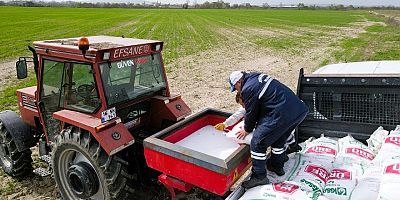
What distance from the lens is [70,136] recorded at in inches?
162

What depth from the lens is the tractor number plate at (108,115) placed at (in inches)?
158

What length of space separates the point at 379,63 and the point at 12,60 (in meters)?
16.0

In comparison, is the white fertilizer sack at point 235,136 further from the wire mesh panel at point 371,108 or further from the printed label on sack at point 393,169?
the wire mesh panel at point 371,108

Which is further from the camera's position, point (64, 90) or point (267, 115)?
point (64, 90)

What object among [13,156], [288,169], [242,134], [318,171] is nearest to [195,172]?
[242,134]

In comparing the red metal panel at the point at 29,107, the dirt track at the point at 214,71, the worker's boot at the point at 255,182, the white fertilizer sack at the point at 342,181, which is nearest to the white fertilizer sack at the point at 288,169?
the worker's boot at the point at 255,182

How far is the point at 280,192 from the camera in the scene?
121 inches

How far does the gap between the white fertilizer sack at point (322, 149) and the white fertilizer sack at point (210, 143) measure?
846mm

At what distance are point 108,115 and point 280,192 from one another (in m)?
2.13

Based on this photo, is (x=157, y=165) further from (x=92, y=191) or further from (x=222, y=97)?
(x=222, y=97)

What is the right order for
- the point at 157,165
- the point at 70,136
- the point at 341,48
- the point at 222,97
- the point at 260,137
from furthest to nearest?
the point at 341,48
the point at 222,97
the point at 70,136
the point at 157,165
the point at 260,137

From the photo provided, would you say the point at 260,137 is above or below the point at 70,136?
above

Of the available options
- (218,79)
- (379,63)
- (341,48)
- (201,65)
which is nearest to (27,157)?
(379,63)

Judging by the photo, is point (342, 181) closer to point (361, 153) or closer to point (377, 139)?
point (361, 153)
